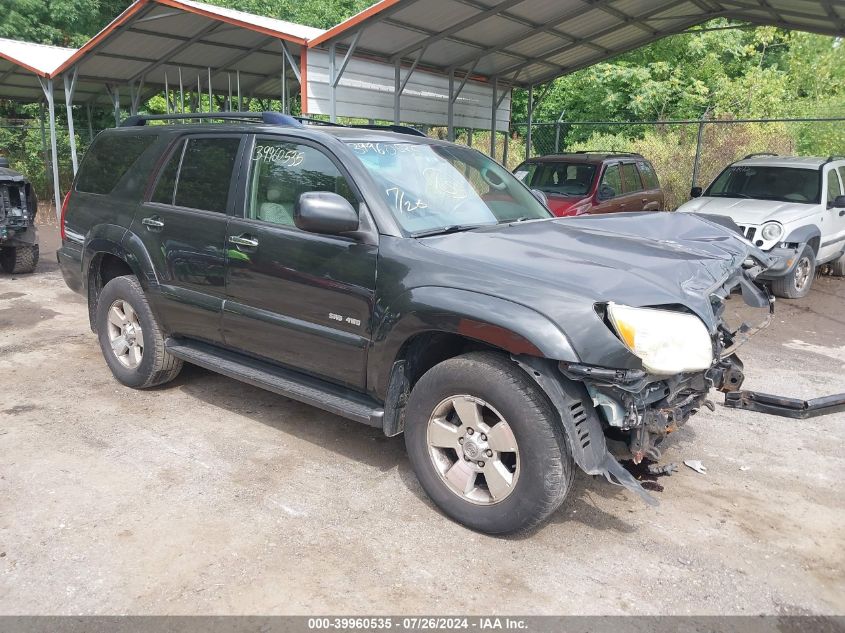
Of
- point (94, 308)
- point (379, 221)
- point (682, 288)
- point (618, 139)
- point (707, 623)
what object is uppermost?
point (618, 139)

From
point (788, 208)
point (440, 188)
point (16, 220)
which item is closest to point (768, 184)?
point (788, 208)

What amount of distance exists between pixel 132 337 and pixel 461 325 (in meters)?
3.05

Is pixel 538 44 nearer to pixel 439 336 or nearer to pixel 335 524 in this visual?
pixel 439 336

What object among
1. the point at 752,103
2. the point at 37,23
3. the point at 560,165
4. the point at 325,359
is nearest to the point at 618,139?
the point at 752,103

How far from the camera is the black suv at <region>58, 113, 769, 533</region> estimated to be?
120 inches

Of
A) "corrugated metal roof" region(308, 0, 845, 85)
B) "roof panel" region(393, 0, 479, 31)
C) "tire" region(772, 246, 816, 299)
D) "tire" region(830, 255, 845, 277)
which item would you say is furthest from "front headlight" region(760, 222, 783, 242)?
"roof panel" region(393, 0, 479, 31)

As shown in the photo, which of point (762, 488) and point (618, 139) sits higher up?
point (618, 139)

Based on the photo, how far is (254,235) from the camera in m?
4.11

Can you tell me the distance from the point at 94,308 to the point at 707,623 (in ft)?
15.8

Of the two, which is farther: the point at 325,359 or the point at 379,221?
the point at 325,359

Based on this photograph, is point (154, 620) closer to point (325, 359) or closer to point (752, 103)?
point (325, 359)

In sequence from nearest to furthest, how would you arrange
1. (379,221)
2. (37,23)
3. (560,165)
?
(379,221)
(560,165)
(37,23)

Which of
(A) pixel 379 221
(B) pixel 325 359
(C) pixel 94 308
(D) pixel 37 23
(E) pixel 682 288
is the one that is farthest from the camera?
(D) pixel 37 23

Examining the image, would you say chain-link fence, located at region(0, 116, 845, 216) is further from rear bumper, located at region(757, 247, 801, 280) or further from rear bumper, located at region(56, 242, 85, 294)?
rear bumper, located at region(56, 242, 85, 294)
